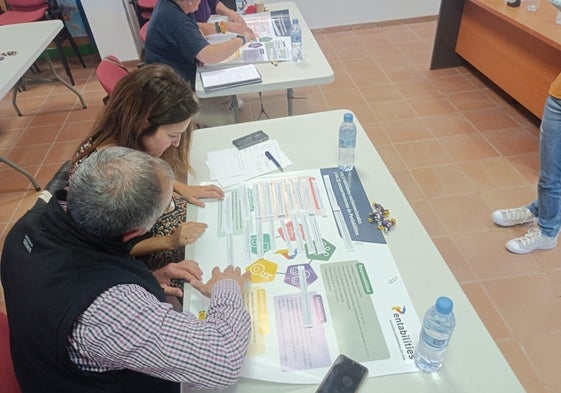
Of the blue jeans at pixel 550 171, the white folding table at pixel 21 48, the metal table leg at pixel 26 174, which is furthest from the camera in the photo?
the metal table leg at pixel 26 174

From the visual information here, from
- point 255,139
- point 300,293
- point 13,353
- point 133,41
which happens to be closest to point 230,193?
point 255,139

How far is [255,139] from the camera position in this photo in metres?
1.59

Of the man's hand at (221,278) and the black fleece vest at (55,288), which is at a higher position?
the black fleece vest at (55,288)

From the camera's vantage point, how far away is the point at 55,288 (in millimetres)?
772

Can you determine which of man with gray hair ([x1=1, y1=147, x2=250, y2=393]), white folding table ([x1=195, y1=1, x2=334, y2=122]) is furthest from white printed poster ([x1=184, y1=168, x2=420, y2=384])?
white folding table ([x1=195, y1=1, x2=334, y2=122])

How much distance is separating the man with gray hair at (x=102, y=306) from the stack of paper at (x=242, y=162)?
20.6 inches

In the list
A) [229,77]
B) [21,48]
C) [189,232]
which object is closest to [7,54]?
[21,48]

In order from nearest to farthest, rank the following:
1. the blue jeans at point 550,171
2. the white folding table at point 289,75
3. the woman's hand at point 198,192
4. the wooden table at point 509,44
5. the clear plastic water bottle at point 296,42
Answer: the woman's hand at point 198,192 → the blue jeans at point 550,171 → the white folding table at point 289,75 → the clear plastic water bottle at point 296,42 → the wooden table at point 509,44

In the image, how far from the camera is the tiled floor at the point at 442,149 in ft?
5.98

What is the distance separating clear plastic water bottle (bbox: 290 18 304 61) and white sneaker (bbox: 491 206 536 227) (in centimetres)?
133

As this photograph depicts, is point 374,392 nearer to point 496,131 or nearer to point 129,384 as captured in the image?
point 129,384

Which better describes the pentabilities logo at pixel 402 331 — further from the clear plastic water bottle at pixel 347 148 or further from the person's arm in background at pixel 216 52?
the person's arm in background at pixel 216 52

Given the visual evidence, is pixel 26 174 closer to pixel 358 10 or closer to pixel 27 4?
pixel 27 4

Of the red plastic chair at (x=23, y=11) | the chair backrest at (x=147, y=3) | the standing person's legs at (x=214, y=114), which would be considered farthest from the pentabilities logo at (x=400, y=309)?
the red plastic chair at (x=23, y=11)
